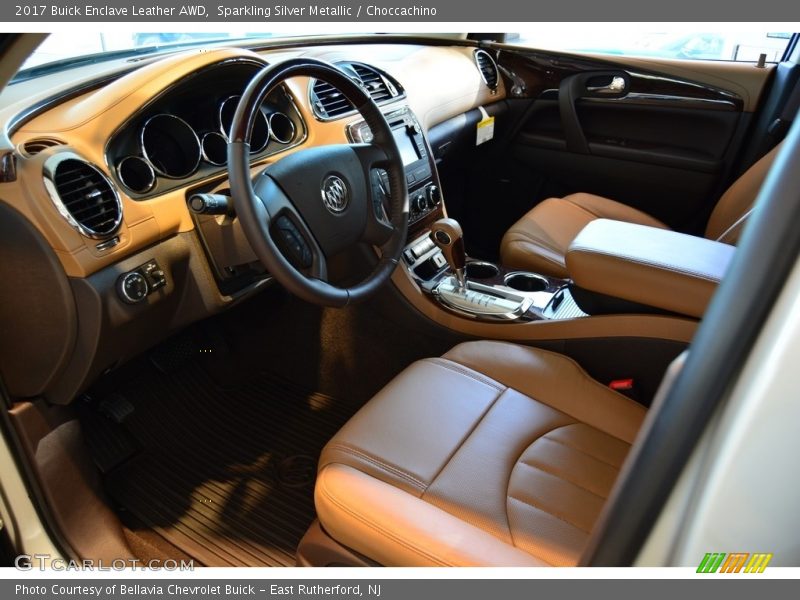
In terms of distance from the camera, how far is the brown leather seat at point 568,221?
63.3 inches

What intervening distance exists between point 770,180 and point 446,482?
0.68 metres

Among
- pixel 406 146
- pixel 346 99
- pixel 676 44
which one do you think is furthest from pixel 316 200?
pixel 676 44

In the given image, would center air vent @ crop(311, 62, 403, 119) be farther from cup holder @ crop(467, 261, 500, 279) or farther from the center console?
cup holder @ crop(467, 261, 500, 279)

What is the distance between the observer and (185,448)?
63.7 inches

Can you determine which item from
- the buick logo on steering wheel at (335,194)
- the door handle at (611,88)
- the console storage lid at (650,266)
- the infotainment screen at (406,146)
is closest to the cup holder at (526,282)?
the console storage lid at (650,266)


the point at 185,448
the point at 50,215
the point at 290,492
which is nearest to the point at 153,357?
the point at 185,448

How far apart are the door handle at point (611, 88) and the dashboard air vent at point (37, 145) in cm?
184

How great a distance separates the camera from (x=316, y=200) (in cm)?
118

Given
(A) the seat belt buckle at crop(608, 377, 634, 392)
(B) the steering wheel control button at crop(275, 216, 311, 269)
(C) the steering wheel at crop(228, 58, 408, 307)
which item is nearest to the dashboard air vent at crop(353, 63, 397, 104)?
(C) the steering wheel at crop(228, 58, 408, 307)

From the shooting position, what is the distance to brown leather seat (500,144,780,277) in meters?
1.61

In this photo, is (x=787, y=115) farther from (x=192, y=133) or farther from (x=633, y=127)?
(x=192, y=133)

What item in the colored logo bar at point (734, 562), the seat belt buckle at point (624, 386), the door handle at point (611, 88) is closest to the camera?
the colored logo bar at point (734, 562)

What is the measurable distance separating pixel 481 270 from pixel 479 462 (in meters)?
0.78

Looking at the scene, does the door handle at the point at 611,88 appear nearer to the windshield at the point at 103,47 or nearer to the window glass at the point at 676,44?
the window glass at the point at 676,44
